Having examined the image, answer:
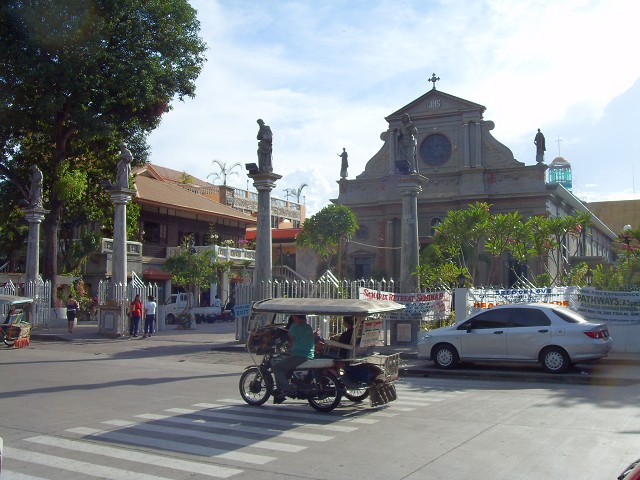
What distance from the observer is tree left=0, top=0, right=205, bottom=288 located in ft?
94.0

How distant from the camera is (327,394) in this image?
33.1 ft

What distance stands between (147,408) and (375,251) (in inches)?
1540

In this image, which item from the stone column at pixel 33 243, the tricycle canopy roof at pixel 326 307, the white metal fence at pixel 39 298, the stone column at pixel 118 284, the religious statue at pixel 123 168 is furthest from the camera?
the stone column at pixel 33 243

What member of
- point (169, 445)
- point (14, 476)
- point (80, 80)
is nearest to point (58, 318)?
point (80, 80)

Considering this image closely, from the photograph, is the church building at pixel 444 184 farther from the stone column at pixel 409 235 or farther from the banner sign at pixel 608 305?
the banner sign at pixel 608 305

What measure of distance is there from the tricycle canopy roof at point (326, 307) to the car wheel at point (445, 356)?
191 inches

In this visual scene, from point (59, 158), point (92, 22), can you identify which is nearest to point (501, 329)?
point (92, 22)

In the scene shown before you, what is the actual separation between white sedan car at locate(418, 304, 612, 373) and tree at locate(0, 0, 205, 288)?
20.7 metres

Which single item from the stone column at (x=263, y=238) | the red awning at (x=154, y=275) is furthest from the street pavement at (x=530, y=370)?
the red awning at (x=154, y=275)

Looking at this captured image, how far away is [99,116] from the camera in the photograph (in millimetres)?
30766

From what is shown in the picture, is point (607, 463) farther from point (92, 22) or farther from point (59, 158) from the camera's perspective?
point (59, 158)

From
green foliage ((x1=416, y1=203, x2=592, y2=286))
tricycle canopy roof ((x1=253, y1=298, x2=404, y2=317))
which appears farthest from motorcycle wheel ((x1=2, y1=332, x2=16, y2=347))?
tricycle canopy roof ((x1=253, y1=298, x2=404, y2=317))

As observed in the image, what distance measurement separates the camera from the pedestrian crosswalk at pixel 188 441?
7.01 metres

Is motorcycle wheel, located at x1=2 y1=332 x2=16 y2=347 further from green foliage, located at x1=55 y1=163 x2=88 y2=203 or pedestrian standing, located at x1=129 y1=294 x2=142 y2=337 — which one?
green foliage, located at x1=55 y1=163 x2=88 y2=203
